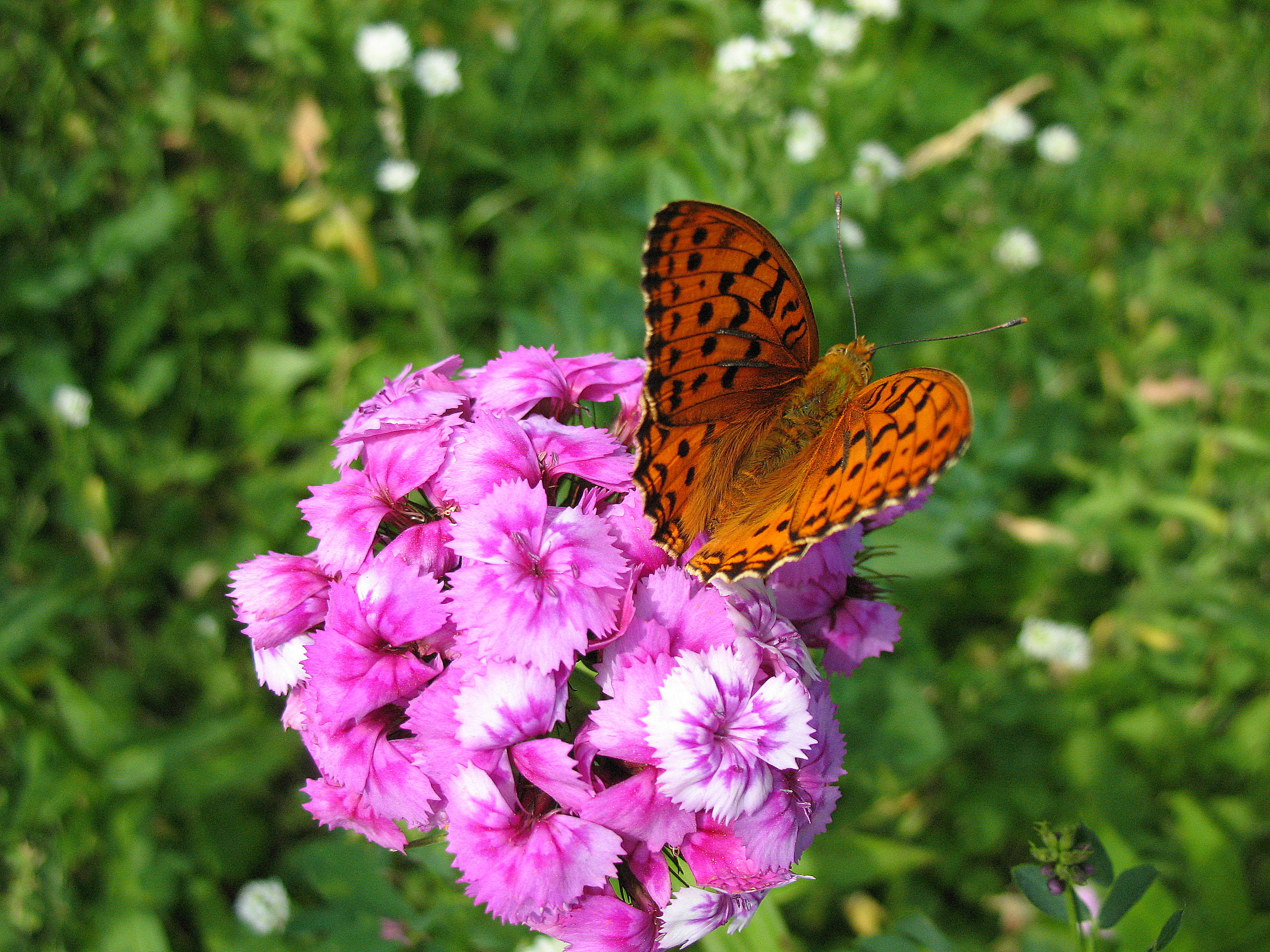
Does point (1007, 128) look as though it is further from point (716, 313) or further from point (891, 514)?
point (716, 313)

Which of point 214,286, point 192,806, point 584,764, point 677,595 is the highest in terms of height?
point 677,595

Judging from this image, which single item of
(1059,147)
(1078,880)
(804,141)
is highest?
(804,141)

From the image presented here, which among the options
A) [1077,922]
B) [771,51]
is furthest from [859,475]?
[771,51]

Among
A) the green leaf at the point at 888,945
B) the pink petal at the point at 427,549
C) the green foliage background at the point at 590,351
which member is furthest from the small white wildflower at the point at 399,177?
the green leaf at the point at 888,945

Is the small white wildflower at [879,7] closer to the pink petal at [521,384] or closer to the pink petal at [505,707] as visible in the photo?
the pink petal at [521,384]

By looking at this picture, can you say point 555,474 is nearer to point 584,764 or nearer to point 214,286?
point 584,764

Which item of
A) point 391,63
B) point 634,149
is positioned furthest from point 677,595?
point 634,149
